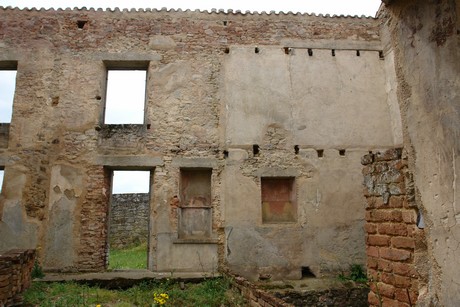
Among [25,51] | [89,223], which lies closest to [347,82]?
[89,223]

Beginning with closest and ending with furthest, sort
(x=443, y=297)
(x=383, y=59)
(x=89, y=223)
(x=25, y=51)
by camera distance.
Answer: (x=443, y=297), (x=89, y=223), (x=25, y=51), (x=383, y=59)

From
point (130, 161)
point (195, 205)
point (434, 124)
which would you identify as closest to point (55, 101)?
point (130, 161)

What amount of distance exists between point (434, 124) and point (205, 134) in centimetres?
691

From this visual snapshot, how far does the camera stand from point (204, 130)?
9016 millimetres

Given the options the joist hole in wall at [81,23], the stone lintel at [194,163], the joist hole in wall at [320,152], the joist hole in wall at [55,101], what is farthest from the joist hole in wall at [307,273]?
the joist hole in wall at [81,23]

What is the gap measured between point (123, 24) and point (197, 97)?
103 inches

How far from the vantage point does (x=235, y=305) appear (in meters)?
6.06

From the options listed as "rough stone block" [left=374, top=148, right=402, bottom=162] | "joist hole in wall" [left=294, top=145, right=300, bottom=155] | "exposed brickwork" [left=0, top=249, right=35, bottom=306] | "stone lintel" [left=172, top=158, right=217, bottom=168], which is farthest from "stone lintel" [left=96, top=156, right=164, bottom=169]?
"rough stone block" [left=374, top=148, right=402, bottom=162]

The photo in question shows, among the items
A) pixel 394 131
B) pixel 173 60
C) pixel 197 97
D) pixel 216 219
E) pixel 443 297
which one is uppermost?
pixel 173 60

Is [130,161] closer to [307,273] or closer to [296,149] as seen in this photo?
[296,149]

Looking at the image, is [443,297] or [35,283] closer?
[443,297]

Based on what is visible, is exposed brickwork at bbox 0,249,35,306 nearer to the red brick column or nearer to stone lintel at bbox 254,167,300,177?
the red brick column

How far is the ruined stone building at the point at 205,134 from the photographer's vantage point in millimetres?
8383

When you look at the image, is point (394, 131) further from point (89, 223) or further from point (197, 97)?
point (89, 223)
